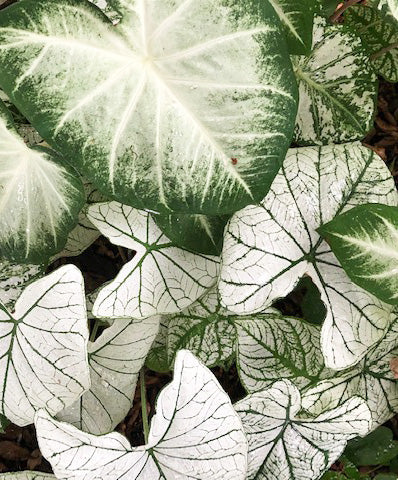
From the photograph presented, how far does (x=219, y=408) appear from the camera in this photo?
99cm

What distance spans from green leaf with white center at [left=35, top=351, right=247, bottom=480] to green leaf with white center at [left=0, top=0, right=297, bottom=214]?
283mm

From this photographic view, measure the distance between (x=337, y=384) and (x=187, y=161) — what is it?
0.57 m

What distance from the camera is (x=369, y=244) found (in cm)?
98

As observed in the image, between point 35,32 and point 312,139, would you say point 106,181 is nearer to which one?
point 35,32

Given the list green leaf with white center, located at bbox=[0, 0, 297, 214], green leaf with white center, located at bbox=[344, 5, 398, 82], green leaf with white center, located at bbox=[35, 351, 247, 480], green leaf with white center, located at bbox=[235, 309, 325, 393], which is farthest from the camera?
green leaf with white center, located at bbox=[344, 5, 398, 82]

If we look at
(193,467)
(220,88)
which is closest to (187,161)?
(220,88)

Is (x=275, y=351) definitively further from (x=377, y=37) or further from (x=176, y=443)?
(x=377, y=37)

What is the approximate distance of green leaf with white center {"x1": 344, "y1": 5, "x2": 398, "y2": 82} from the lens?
1493mm

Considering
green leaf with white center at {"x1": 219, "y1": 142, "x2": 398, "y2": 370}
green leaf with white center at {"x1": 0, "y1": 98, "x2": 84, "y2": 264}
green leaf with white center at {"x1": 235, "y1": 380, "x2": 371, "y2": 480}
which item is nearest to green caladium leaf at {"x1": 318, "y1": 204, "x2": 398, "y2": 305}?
→ green leaf with white center at {"x1": 219, "y1": 142, "x2": 398, "y2": 370}

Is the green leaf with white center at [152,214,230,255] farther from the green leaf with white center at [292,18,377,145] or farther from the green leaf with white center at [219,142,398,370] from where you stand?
the green leaf with white center at [292,18,377,145]

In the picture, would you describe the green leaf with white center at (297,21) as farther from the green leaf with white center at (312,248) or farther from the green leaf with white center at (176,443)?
the green leaf with white center at (176,443)

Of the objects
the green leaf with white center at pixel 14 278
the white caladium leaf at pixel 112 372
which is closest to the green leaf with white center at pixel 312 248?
the white caladium leaf at pixel 112 372

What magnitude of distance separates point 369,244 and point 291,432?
1.20 feet

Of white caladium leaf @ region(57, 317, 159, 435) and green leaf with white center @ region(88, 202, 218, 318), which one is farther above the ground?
green leaf with white center @ region(88, 202, 218, 318)
